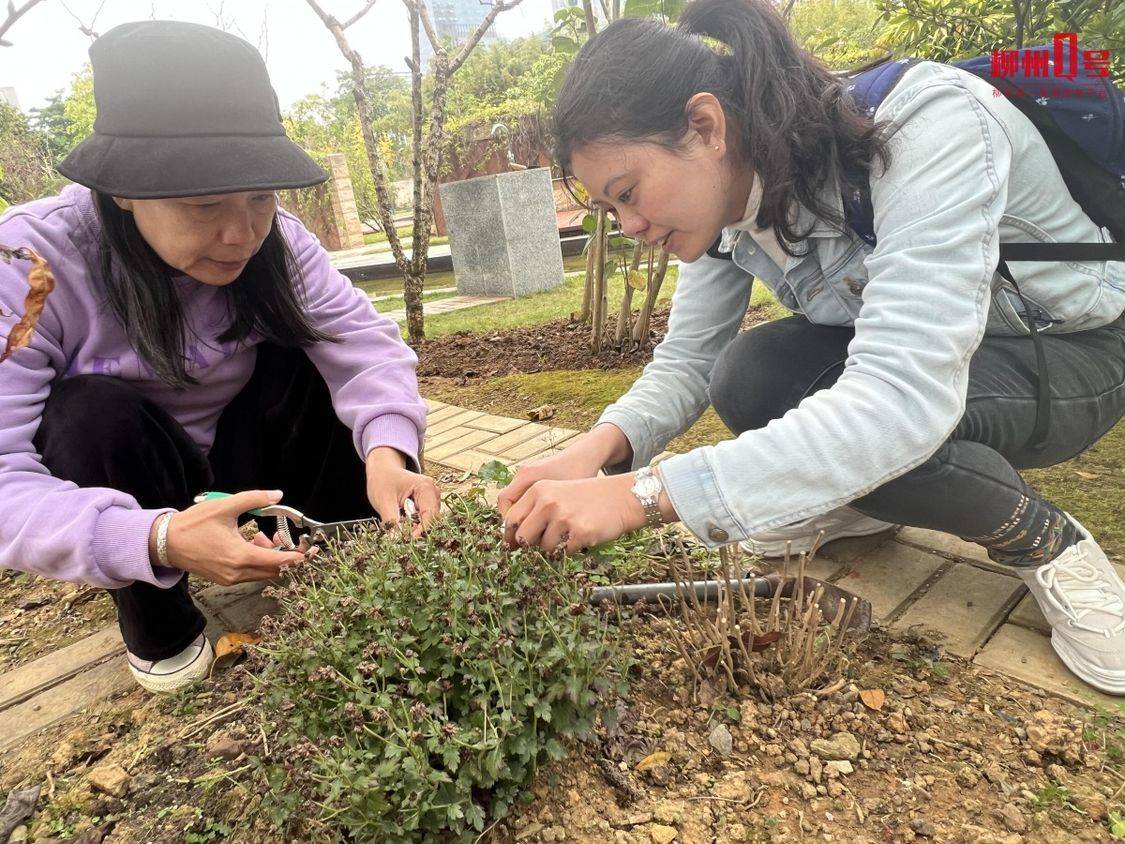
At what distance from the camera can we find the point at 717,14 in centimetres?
162

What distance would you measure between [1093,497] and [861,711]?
3.98ft

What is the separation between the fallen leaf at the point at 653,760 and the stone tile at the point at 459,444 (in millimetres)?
2022

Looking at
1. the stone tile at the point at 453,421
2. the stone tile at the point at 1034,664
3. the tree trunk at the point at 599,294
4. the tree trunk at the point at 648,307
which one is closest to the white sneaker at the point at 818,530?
the stone tile at the point at 1034,664

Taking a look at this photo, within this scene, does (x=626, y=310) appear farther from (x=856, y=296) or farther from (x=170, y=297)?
(x=170, y=297)

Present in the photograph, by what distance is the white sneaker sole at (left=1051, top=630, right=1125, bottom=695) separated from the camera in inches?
63.5

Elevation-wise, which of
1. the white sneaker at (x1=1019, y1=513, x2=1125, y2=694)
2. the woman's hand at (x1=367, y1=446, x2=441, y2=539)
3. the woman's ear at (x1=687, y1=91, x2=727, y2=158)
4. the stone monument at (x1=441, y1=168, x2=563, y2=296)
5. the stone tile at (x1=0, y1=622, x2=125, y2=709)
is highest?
the woman's ear at (x1=687, y1=91, x2=727, y2=158)

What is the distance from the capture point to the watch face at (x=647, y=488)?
148cm

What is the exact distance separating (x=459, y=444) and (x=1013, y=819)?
259cm

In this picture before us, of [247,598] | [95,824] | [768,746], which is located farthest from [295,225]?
[768,746]

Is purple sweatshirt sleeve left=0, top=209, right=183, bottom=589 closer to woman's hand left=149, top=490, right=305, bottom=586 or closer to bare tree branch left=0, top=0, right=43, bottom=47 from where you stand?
woman's hand left=149, top=490, right=305, bottom=586

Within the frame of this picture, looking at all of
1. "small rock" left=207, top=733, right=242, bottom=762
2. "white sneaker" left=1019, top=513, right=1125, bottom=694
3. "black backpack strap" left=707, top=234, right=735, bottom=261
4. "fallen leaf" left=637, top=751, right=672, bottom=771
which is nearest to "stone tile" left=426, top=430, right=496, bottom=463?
"black backpack strap" left=707, top=234, right=735, bottom=261

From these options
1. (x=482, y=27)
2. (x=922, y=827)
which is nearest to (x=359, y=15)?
(x=482, y=27)

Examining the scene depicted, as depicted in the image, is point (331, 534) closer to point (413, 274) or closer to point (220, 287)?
point (220, 287)

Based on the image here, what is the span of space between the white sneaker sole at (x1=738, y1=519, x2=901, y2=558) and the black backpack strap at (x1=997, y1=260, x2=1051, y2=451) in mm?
509
